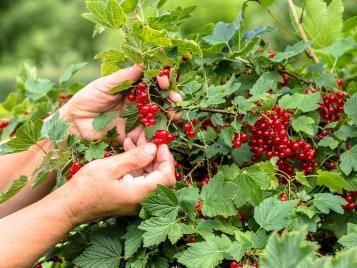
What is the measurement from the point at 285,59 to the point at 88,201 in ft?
2.07

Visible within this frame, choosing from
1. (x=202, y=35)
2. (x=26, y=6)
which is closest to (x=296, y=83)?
(x=202, y=35)

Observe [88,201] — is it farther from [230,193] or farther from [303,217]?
[303,217]

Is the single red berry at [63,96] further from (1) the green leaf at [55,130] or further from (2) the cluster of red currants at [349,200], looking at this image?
(2) the cluster of red currants at [349,200]

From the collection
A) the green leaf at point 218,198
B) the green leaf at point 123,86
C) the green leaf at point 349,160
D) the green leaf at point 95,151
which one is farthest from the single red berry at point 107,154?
the green leaf at point 349,160

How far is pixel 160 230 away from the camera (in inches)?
44.3

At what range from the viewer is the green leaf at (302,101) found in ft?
4.20

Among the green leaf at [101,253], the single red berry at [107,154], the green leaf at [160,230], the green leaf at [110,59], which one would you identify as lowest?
the green leaf at [101,253]

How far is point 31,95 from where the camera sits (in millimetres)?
1832

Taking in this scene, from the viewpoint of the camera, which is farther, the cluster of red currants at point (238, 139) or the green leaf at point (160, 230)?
the cluster of red currants at point (238, 139)

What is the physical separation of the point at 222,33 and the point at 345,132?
413 mm

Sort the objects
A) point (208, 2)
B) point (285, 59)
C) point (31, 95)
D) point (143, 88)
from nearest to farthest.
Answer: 1. point (143, 88)
2. point (285, 59)
3. point (31, 95)
4. point (208, 2)

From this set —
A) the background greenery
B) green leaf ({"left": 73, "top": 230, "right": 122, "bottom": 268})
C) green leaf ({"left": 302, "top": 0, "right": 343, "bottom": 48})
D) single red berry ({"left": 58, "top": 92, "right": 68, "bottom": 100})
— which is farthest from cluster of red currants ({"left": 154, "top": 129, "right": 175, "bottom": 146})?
the background greenery

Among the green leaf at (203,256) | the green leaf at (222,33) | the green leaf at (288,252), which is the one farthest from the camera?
the green leaf at (222,33)

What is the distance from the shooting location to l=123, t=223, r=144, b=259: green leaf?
1174 millimetres
